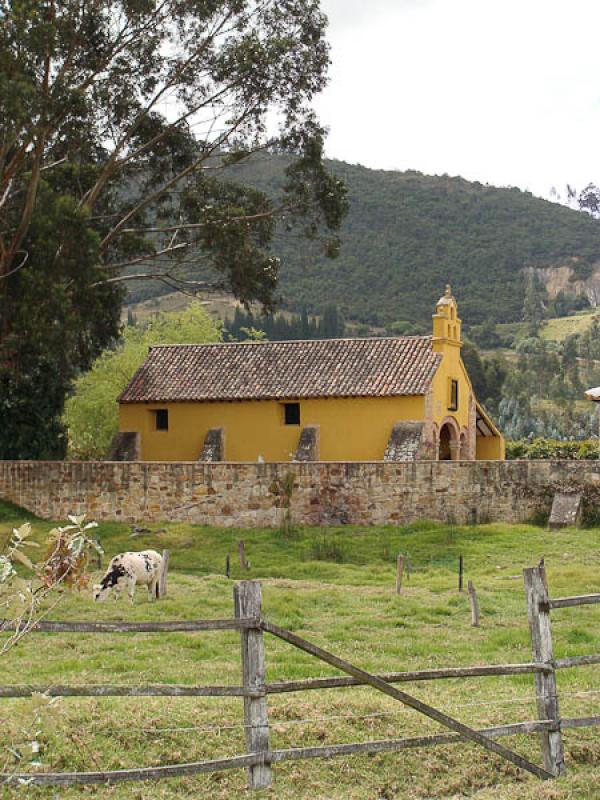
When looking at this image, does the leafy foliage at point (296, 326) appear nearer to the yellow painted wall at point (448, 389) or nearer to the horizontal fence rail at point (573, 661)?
the yellow painted wall at point (448, 389)

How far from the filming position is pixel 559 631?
14.6 m

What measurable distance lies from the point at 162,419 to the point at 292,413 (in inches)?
177

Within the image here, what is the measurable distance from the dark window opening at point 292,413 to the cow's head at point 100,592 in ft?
56.6

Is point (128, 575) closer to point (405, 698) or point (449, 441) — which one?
point (405, 698)

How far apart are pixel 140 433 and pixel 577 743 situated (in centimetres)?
2810

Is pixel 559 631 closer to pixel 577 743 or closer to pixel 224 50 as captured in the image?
pixel 577 743

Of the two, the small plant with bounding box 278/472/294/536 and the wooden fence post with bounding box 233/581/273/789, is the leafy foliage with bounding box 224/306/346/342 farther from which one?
the wooden fence post with bounding box 233/581/273/789

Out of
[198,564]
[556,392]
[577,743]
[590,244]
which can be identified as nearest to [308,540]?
[198,564]

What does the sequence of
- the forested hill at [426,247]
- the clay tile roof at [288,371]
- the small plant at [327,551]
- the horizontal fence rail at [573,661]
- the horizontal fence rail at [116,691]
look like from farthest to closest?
the forested hill at [426,247]
the clay tile roof at [288,371]
the small plant at [327,551]
the horizontal fence rail at [573,661]
the horizontal fence rail at [116,691]

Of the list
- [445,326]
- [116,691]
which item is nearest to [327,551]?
[445,326]

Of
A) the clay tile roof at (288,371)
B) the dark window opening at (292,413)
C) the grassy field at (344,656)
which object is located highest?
the clay tile roof at (288,371)

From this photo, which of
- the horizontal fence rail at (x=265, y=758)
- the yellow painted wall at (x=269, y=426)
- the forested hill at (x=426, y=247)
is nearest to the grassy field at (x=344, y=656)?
the horizontal fence rail at (x=265, y=758)

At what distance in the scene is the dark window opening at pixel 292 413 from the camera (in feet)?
113

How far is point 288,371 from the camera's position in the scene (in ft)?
116
